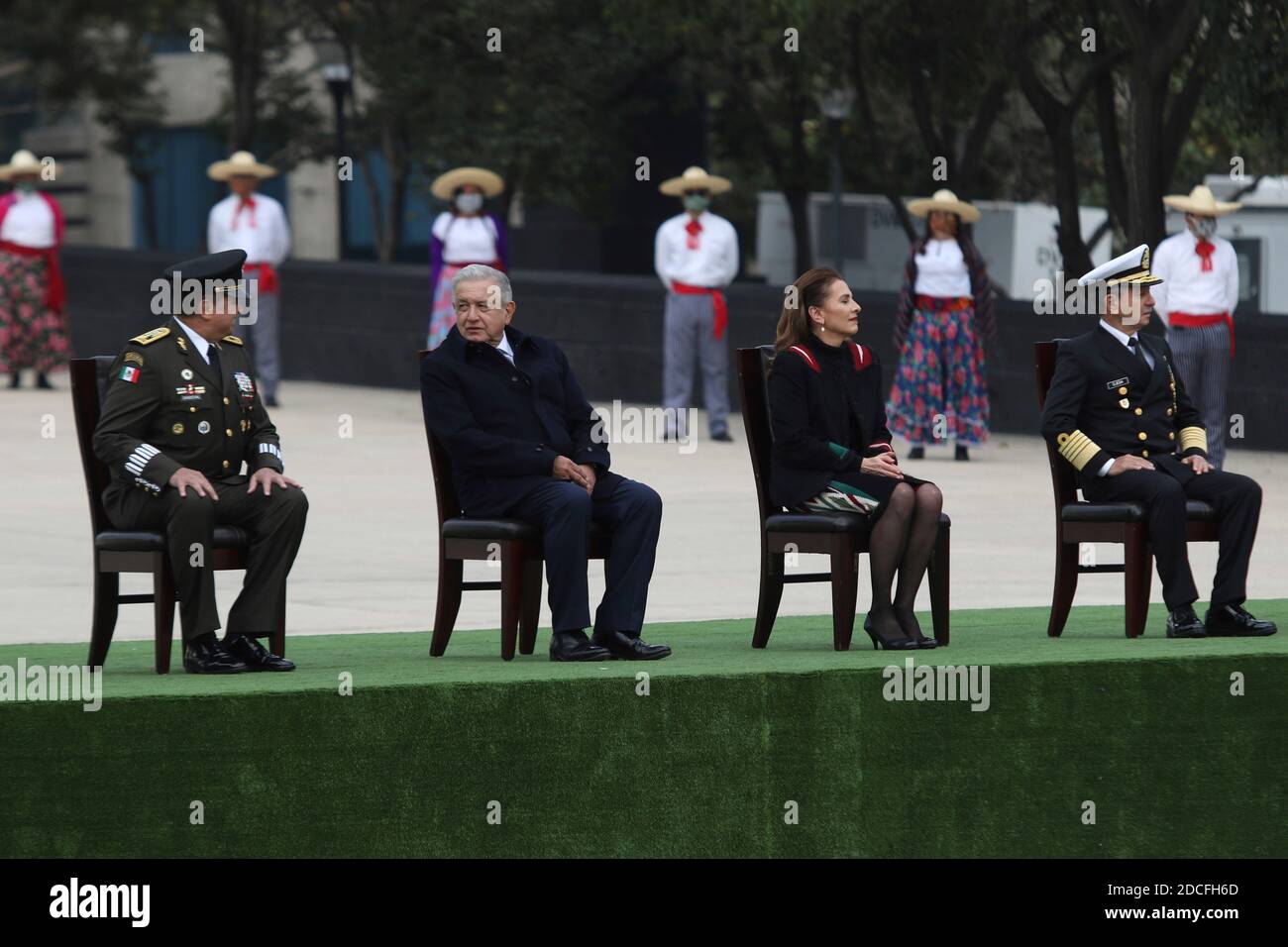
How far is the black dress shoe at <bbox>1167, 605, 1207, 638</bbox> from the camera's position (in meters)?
8.79

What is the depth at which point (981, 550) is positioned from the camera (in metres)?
13.7

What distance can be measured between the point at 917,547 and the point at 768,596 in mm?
522

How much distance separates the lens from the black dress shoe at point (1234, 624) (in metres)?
8.70

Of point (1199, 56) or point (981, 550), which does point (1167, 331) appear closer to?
point (1199, 56)

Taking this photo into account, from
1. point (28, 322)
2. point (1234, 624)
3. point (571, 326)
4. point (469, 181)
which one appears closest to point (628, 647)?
point (1234, 624)

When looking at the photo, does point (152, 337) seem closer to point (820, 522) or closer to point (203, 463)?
point (203, 463)

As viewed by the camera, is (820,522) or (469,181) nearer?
(820,522)

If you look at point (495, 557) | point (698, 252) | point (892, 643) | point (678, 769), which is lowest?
point (678, 769)

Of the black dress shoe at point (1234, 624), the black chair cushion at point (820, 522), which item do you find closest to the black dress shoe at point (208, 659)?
the black chair cushion at point (820, 522)

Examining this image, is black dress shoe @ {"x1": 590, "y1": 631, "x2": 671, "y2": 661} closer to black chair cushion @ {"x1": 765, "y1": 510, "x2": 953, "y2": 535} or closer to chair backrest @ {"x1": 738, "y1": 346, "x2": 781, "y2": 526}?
black chair cushion @ {"x1": 765, "y1": 510, "x2": 953, "y2": 535}

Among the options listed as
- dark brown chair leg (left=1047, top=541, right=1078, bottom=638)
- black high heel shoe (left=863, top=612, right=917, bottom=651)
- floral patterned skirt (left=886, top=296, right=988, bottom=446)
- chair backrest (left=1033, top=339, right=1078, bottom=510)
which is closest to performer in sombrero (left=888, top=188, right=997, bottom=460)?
floral patterned skirt (left=886, top=296, right=988, bottom=446)

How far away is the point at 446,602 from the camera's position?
892cm

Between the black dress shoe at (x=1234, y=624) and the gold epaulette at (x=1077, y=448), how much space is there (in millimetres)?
693
